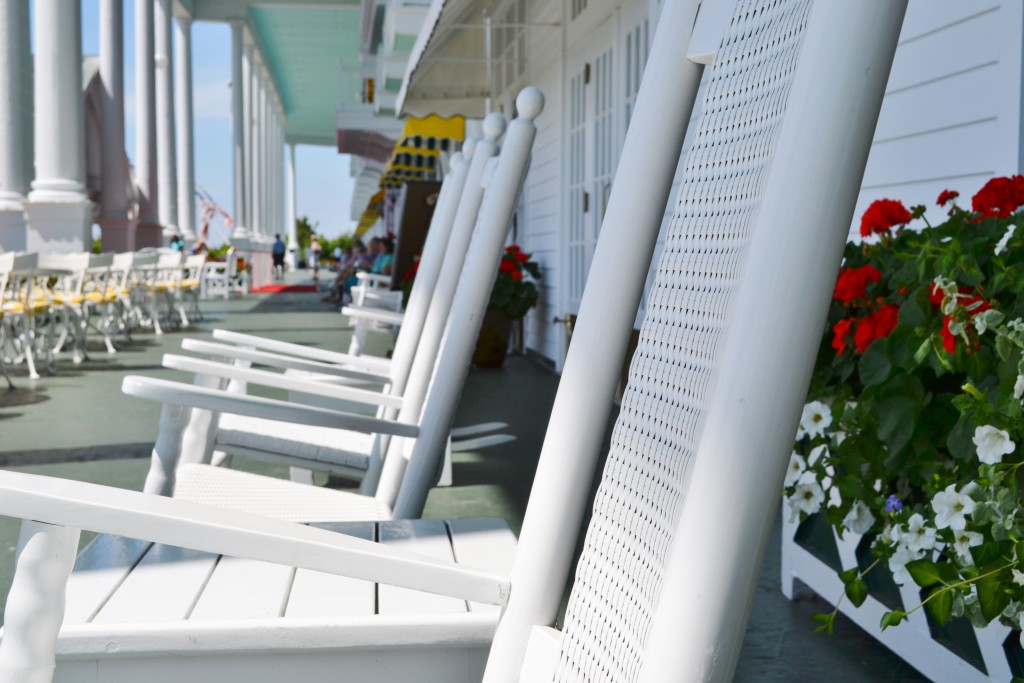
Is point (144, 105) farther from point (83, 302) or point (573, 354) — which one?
point (573, 354)

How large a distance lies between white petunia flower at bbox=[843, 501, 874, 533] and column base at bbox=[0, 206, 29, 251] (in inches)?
496

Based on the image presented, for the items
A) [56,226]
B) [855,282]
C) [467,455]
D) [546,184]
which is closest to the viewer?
[855,282]

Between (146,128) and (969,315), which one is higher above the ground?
(969,315)

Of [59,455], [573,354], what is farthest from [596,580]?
[59,455]

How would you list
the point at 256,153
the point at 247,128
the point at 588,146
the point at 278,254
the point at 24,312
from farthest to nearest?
the point at 256,153
the point at 278,254
the point at 247,128
the point at 24,312
the point at 588,146

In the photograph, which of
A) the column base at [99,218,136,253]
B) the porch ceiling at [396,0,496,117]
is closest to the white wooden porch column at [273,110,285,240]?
the column base at [99,218,136,253]

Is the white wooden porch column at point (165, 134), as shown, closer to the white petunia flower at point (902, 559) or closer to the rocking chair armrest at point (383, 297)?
the rocking chair armrest at point (383, 297)

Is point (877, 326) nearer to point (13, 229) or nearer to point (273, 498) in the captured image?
point (273, 498)

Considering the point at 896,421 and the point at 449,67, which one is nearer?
the point at 896,421

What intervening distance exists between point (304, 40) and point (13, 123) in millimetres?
21146

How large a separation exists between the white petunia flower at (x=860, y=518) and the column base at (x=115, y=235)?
58.9 feet

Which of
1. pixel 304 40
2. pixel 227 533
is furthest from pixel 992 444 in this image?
pixel 304 40

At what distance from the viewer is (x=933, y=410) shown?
1774 millimetres

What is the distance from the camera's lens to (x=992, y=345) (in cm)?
166
